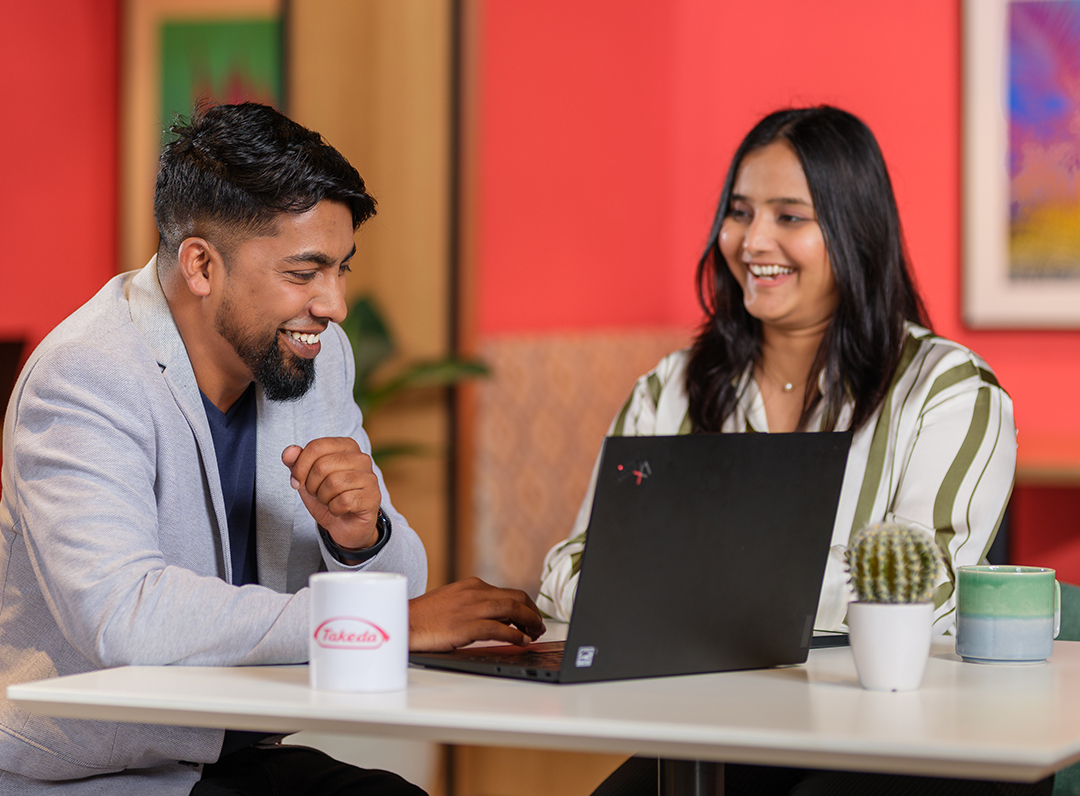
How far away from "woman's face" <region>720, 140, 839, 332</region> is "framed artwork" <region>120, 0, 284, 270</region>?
2.63m

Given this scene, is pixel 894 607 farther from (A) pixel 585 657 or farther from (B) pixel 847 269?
(B) pixel 847 269

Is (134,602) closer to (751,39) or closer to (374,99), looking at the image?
(374,99)

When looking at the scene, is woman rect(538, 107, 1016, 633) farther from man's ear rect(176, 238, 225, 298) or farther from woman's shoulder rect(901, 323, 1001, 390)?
man's ear rect(176, 238, 225, 298)

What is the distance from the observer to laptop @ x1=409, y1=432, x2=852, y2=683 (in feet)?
3.51

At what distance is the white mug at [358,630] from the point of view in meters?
1.05

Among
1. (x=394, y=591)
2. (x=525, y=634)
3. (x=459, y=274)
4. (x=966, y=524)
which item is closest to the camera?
(x=394, y=591)

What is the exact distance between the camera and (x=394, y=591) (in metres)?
1.06

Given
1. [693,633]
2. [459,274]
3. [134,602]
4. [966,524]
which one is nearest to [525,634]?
[693,633]

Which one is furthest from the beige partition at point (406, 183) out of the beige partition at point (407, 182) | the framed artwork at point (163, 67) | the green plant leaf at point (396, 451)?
the framed artwork at point (163, 67)

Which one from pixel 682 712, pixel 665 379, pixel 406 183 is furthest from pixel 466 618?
pixel 406 183

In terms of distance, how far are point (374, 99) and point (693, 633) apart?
3.08 metres

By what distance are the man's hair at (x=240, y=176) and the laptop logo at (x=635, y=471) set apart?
0.66 meters

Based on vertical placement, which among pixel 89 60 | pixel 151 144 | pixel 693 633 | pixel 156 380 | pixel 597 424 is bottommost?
pixel 597 424

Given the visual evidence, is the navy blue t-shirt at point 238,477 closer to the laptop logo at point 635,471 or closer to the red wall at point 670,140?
the laptop logo at point 635,471
